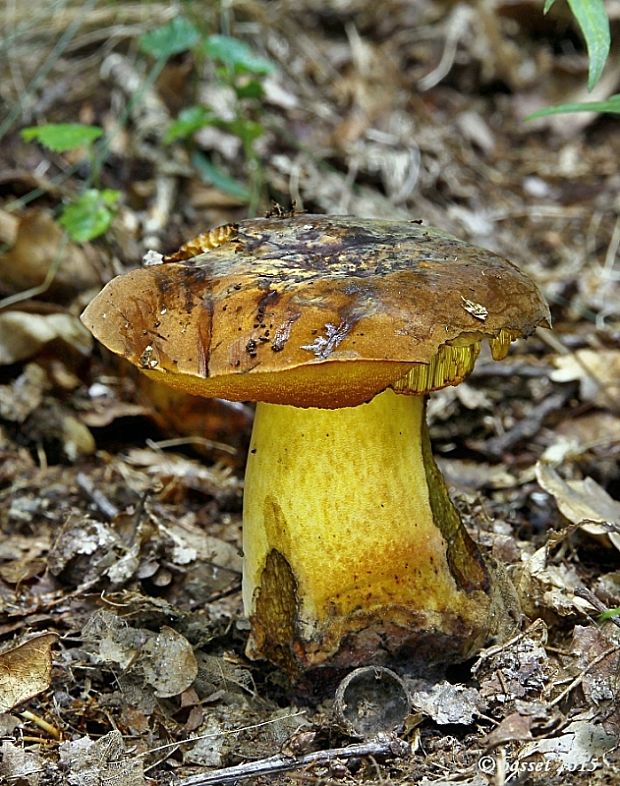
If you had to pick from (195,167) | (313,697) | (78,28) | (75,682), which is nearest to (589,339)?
(195,167)

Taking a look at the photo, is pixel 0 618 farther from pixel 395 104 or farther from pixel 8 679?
pixel 395 104

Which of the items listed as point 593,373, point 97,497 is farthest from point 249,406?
point 593,373

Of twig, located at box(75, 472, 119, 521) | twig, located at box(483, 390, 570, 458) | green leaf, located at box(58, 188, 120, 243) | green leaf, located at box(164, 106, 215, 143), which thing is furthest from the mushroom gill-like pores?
green leaf, located at box(164, 106, 215, 143)

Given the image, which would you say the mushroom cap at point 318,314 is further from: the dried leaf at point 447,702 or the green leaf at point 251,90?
the green leaf at point 251,90

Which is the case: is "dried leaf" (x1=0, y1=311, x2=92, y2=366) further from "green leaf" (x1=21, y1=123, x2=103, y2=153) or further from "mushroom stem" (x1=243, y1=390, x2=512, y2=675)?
"mushroom stem" (x1=243, y1=390, x2=512, y2=675)

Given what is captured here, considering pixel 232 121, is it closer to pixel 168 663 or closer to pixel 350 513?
pixel 350 513

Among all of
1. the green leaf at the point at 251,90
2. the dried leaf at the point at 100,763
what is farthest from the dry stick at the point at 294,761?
the green leaf at the point at 251,90
